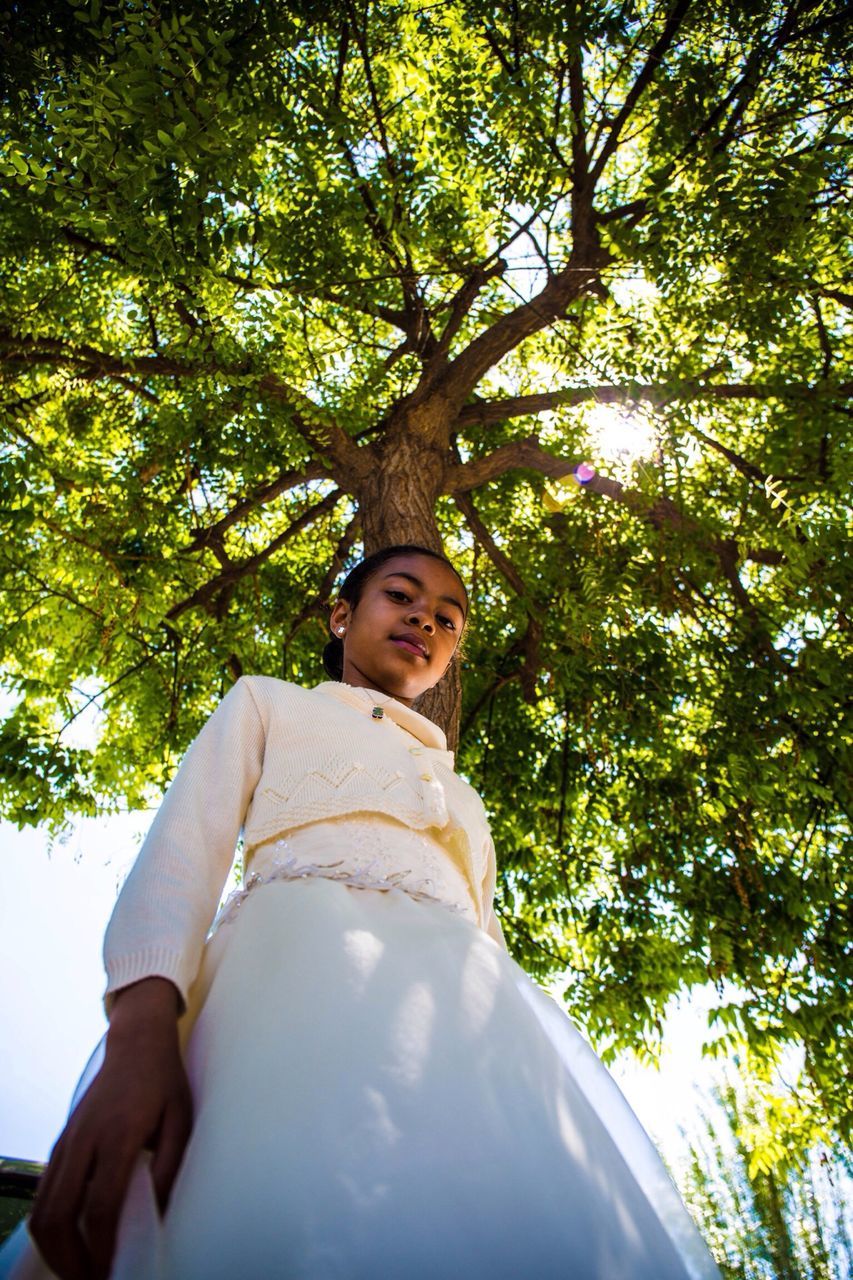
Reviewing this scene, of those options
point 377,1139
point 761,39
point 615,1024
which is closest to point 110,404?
point 761,39

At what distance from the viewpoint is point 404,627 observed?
2.24 meters

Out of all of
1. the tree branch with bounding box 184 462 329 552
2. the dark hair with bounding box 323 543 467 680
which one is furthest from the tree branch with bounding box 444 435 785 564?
the dark hair with bounding box 323 543 467 680

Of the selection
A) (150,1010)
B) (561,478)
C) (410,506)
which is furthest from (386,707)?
(561,478)

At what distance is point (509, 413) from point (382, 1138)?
4530mm

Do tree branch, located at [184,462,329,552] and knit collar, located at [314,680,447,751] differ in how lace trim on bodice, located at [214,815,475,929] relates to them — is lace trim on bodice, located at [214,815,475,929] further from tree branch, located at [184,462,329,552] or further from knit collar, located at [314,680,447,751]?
tree branch, located at [184,462,329,552]

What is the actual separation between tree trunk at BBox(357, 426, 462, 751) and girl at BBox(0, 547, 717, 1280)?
1.63 m

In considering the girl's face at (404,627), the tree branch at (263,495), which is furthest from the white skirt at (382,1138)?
the tree branch at (263,495)

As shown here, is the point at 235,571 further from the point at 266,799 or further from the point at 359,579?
the point at 266,799

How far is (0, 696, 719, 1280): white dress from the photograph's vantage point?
2.68ft

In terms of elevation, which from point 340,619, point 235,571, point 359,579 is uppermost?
point 235,571

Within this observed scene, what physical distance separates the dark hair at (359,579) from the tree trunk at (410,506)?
1.92ft

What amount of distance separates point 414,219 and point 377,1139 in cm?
489

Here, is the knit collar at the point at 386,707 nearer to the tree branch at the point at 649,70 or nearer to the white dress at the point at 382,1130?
the white dress at the point at 382,1130

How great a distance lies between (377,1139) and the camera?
892 mm
